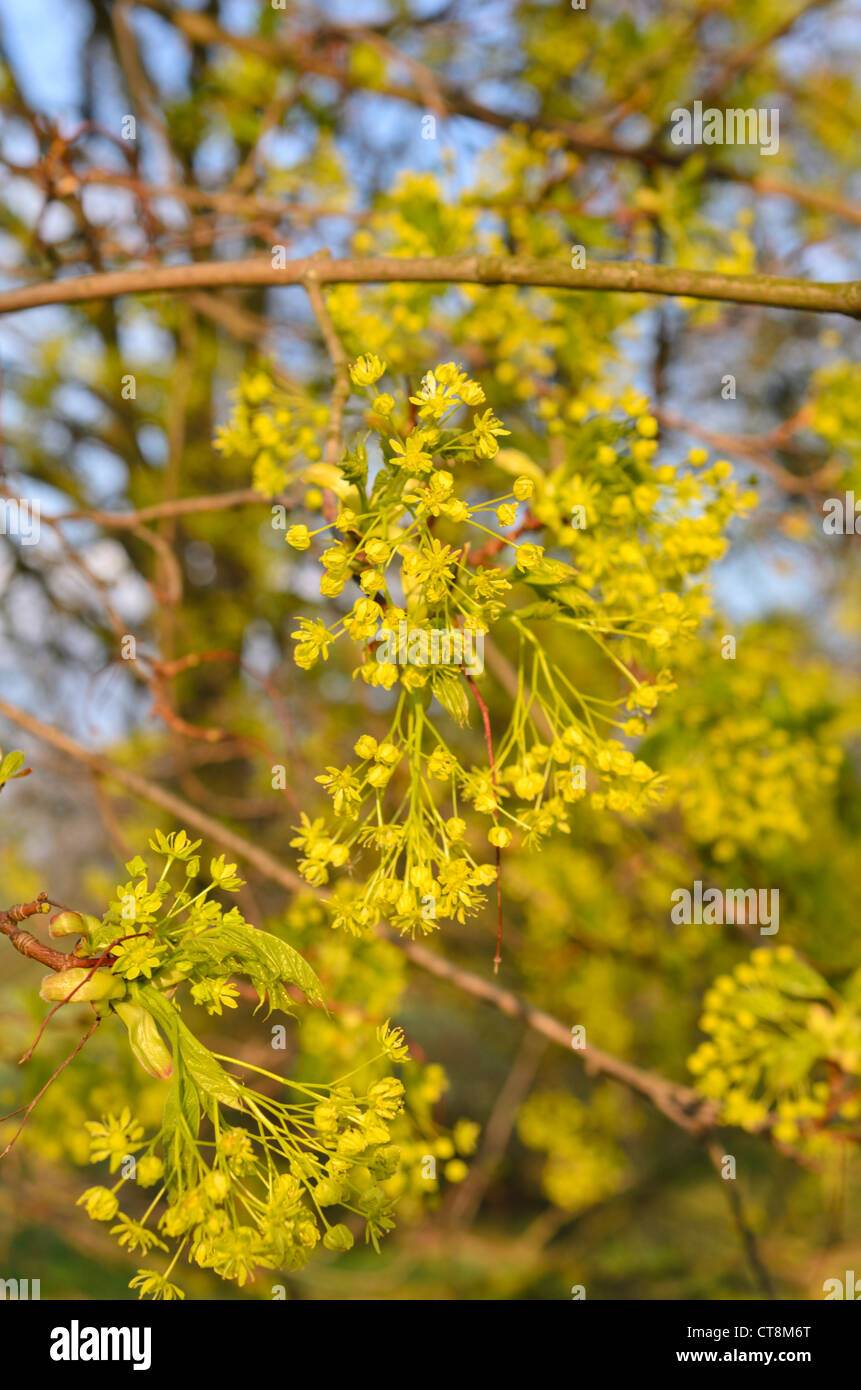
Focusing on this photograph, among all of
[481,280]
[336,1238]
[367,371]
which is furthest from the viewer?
[481,280]

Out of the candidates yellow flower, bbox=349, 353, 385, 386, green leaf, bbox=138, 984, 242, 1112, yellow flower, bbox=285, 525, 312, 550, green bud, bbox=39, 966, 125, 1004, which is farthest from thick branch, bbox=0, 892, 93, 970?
yellow flower, bbox=349, 353, 385, 386

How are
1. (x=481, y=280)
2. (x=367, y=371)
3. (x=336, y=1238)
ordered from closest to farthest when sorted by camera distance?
(x=336, y=1238) < (x=367, y=371) < (x=481, y=280)

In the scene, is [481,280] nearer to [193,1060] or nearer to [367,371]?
[367,371]

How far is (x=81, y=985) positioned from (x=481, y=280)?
4.40 ft

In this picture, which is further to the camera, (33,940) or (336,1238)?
(33,940)

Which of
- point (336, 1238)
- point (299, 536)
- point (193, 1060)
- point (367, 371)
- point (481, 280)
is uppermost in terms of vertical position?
point (481, 280)

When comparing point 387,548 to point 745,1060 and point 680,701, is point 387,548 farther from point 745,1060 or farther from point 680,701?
point 745,1060

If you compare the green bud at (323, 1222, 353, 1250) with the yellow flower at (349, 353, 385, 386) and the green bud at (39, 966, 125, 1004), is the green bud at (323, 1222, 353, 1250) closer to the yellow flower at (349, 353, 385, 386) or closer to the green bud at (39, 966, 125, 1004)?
the green bud at (39, 966, 125, 1004)

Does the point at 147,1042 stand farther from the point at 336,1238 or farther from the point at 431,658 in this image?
the point at 431,658

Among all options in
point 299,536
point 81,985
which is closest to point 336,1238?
point 81,985

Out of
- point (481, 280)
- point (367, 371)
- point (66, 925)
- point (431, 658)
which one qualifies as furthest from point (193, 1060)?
point (481, 280)

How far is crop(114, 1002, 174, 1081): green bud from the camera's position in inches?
44.8

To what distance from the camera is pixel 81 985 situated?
1.13 metres

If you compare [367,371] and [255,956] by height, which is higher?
[367,371]
